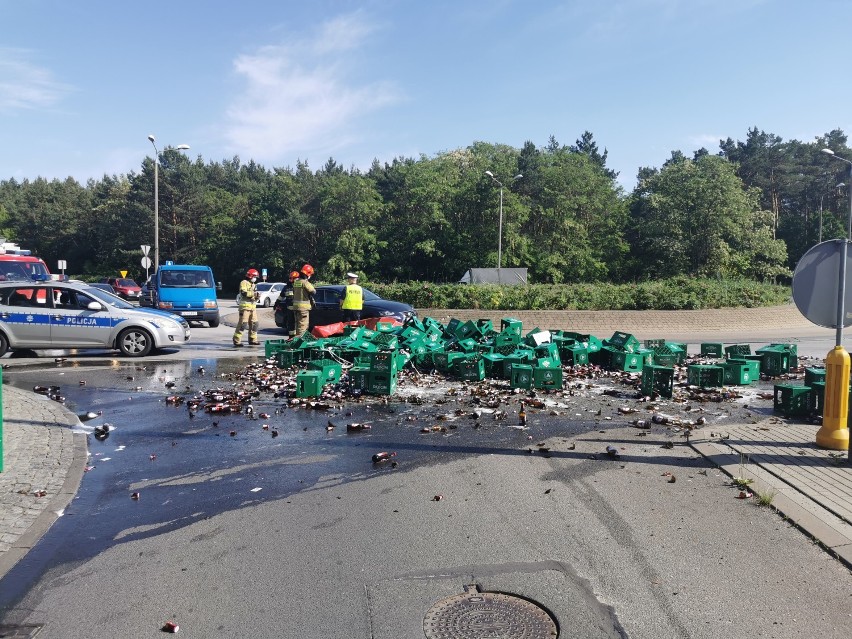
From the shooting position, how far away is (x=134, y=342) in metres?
15.6

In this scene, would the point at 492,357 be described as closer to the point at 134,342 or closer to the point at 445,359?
the point at 445,359

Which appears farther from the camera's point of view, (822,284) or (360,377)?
(360,377)

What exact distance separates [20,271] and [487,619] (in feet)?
92.2

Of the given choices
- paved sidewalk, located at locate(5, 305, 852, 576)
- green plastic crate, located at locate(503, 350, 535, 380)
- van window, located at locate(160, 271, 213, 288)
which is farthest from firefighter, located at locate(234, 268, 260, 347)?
green plastic crate, located at locate(503, 350, 535, 380)

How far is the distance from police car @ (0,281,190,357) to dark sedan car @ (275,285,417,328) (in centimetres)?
617

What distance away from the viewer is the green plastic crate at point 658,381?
35.2 ft

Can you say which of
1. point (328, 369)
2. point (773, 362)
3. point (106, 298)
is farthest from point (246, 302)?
point (773, 362)

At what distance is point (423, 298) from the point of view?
27.2 m

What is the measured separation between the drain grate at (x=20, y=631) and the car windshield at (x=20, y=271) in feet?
82.3

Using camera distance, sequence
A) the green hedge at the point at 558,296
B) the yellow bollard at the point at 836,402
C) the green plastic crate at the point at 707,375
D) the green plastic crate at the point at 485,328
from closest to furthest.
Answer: the yellow bollard at the point at 836,402 < the green plastic crate at the point at 707,375 < the green plastic crate at the point at 485,328 < the green hedge at the point at 558,296

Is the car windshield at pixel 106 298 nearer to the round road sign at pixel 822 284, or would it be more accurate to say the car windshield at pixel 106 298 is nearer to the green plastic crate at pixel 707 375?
the green plastic crate at pixel 707 375

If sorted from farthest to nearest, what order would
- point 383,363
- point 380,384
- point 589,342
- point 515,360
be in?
point 589,342, point 515,360, point 383,363, point 380,384

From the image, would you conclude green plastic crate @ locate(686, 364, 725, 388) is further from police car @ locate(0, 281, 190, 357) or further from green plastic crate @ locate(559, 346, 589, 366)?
police car @ locate(0, 281, 190, 357)

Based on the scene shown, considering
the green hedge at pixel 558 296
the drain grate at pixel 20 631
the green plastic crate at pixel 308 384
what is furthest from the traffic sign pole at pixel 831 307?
the green hedge at pixel 558 296
